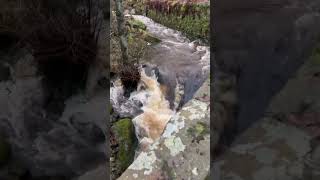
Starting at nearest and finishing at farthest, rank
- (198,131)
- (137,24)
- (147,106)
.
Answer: (198,131) → (147,106) → (137,24)

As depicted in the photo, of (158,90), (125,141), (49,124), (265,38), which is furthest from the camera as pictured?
(158,90)

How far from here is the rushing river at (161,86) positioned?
13.1 feet

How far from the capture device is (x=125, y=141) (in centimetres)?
378

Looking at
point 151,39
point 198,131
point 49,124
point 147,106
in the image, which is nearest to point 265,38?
point 198,131

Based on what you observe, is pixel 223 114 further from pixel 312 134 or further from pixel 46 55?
pixel 46 55

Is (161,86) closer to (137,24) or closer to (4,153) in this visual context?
(137,24)

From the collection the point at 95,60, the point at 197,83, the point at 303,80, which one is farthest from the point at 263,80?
the point at 197,83

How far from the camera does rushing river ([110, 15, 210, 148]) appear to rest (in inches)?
157

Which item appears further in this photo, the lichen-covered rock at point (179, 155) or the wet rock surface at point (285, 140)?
the lichen-covered rock at point (179, 155)

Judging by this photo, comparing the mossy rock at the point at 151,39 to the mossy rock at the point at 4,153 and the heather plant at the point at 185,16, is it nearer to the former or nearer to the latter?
the heather plant at the point at 185,16

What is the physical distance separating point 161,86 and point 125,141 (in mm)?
814

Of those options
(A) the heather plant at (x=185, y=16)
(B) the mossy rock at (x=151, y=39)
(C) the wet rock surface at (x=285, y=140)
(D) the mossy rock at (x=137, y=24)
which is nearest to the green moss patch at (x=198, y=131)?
(C) the wet rock surface at (x=285, y=140)

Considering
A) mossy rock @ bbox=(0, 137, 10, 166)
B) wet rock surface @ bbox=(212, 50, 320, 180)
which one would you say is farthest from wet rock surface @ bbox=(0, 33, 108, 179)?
wet rock surface @ bbox=(212, 50, 320, 180)

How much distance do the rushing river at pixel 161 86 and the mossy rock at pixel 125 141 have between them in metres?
0.06
